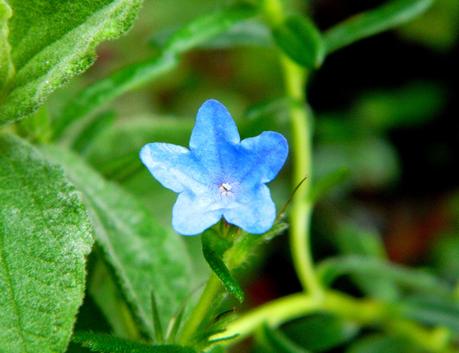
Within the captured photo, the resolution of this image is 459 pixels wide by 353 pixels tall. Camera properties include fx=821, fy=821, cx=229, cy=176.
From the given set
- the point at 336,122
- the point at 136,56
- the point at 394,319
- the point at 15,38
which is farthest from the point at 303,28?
the point at 136,56

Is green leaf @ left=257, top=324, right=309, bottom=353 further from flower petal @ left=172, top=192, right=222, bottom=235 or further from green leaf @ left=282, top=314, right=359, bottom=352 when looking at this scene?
→ flower petal @ left=172, top=192, right=222, bottom=235

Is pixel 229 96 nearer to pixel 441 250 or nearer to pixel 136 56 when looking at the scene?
pixel 136 56

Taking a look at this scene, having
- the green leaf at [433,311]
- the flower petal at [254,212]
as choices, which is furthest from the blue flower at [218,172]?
the green leaf at [433,311]

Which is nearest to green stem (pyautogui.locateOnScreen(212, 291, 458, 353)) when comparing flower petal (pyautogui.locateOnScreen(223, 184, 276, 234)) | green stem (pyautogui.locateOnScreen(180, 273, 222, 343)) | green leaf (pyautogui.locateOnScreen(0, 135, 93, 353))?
green stem (pyautogui.locateOnScreen(180, 273, 222, 343))

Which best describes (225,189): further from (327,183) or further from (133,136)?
(133,136)

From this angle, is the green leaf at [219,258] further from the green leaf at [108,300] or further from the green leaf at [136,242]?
the green leaf at [108,300]
